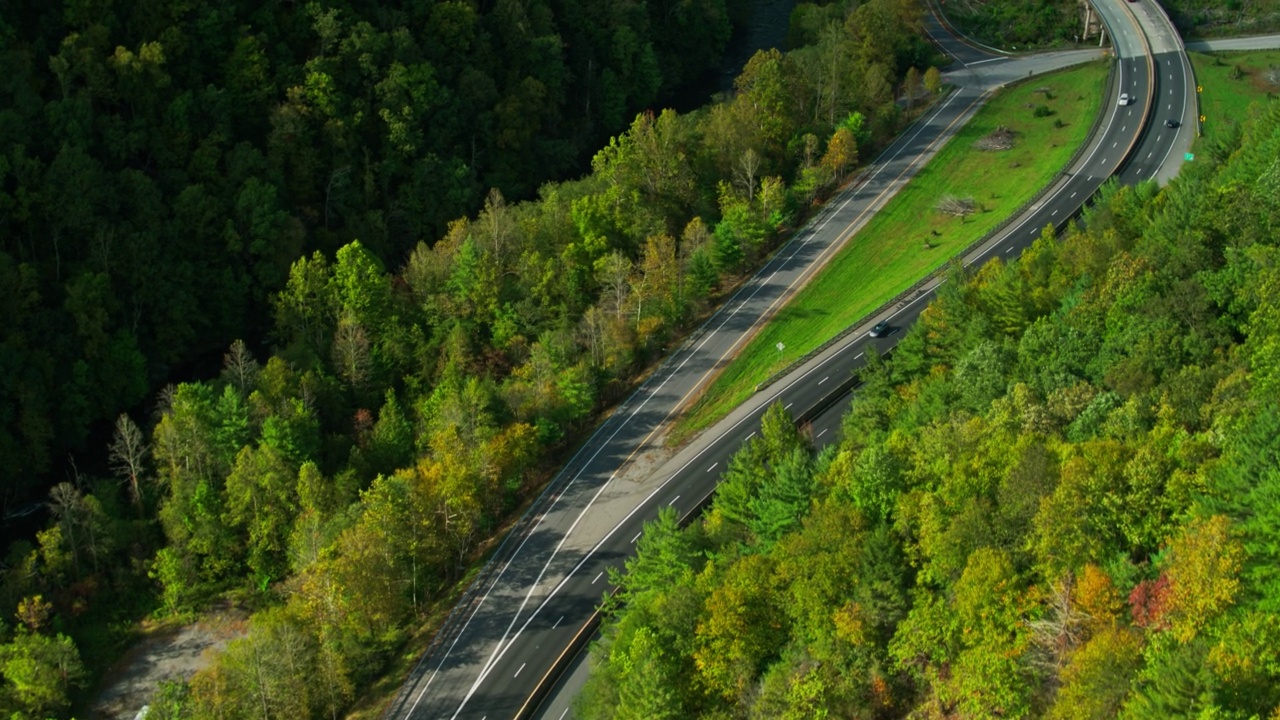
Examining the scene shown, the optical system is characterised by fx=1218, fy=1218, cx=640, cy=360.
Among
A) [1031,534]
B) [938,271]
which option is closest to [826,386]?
[938,271]

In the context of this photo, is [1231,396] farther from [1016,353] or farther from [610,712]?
[610,712]

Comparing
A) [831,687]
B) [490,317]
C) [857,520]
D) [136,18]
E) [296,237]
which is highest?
[136,18]

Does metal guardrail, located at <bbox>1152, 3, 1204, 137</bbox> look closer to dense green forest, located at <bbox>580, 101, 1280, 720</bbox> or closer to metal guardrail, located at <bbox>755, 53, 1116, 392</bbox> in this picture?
metal guardrail, located at <bbox>755, 53, 1116, 392</bbox>

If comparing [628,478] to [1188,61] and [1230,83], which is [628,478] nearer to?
[1230,83]

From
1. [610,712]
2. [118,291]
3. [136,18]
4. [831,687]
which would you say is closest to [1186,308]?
[831,687]

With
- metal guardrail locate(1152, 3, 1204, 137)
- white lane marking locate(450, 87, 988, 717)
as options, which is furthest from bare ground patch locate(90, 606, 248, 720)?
metal guardrail locate(1152, 3, 1204, 137)

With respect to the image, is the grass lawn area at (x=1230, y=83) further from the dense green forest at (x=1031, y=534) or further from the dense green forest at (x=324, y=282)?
the dense green forest at (x=1031, y=534)
